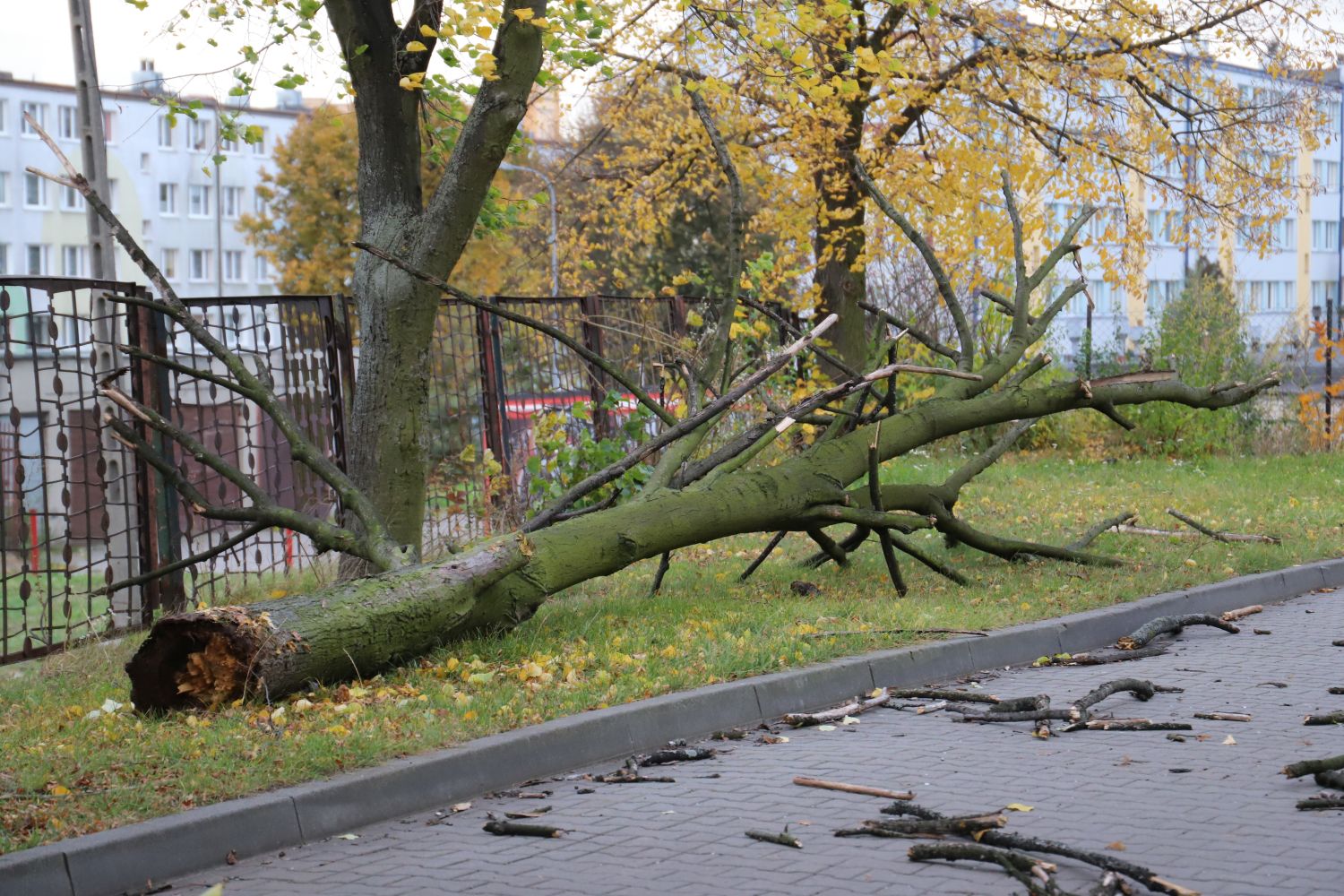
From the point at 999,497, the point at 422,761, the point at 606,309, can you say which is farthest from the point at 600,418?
the point at 422,761

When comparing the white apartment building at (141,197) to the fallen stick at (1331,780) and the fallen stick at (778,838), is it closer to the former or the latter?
the fallen stick at (778,838)

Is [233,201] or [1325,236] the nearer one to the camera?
[233,201]

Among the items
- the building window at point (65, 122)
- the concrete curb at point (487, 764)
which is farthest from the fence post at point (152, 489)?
the building window at point (65, 122)

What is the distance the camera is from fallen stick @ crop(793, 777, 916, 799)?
5176 mm

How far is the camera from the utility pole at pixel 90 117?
30.6ft

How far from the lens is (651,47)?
17062mm

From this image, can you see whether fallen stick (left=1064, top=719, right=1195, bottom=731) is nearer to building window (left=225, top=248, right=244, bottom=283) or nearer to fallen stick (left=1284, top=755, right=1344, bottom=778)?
fallen stick (left=1284, top=755, right=1344, bottom=778)

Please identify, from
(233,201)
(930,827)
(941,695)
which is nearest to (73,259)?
(233,201)

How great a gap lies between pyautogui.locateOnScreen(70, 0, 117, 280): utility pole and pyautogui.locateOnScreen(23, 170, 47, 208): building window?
2412 inches

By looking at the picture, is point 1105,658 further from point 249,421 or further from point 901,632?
point 249,421

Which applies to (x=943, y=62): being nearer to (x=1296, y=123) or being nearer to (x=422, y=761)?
Answer: (x=1296, y=123)

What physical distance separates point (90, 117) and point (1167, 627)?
7.08m

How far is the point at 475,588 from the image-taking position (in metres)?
7.00

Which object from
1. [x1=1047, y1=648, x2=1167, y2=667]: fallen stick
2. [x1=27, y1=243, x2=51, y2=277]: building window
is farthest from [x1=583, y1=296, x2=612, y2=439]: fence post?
[x1=27, y1=243, x2=51, y2=277]: building window
